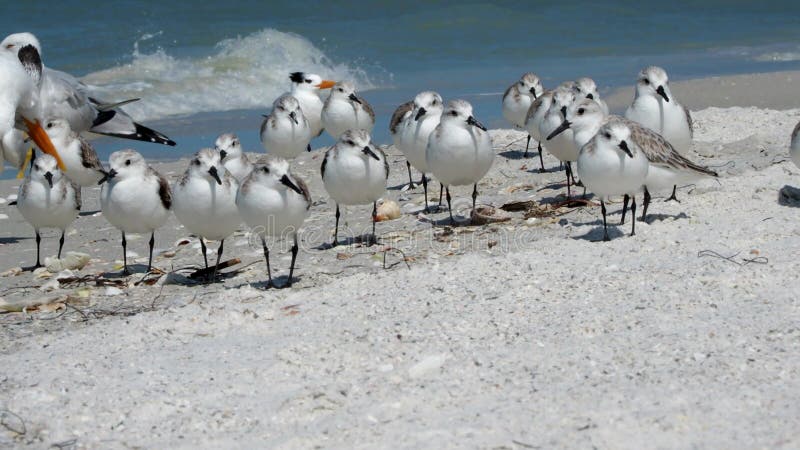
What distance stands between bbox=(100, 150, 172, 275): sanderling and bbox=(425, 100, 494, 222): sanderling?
94.7 inches

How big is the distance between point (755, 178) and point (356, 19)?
23.1 meters

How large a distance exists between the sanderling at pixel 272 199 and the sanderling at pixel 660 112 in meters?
3.66

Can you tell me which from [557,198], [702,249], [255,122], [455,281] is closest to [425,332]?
[455,281]

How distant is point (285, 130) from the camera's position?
12.8 meters

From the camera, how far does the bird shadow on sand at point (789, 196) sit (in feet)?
27.0

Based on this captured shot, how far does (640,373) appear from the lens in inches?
187

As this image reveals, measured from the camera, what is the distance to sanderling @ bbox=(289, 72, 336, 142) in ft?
49.4

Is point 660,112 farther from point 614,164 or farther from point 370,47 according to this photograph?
point 370,47

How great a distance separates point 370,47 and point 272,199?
19.8 m

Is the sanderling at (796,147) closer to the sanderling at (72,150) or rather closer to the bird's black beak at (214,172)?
the bird's black beak at (214,172)

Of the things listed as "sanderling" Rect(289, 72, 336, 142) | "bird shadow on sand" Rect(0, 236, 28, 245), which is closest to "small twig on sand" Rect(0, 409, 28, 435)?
"bird shadow on sand" Rect(0, 236, 28, 245)

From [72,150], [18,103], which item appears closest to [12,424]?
[18,103]

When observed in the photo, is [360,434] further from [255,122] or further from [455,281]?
[255,122]

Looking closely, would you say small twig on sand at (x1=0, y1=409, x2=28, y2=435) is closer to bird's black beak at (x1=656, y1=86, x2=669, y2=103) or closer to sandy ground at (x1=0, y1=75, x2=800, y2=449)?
sandy ground at (x1=0, y1=75, x2=800, y2=449)
